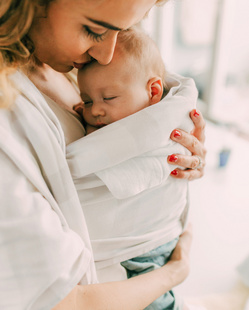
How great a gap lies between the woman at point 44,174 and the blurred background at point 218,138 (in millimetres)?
481

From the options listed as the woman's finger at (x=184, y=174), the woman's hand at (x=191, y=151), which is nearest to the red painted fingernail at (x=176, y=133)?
the woman's hand at (x=191, y=151)

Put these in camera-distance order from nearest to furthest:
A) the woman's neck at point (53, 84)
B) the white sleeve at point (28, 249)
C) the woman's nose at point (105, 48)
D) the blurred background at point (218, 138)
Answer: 1. the white sleeve at point (28, 249)
2. the woman's nose at point (105, 48)
3. the woman's neck at point (53, 84)
4. the blurred background at point (218, 138)

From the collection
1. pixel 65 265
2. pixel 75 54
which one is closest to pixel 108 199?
pixel 65 265

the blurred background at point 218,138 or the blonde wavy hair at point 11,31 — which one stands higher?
the blonde wavy hair at point 11,31

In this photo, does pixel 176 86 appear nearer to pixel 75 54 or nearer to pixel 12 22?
pixel 75 54

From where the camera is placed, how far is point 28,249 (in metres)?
0.61

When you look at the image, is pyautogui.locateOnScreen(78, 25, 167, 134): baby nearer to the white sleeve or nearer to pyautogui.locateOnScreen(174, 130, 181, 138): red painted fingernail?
pyautogui.locateOnScreen(174, 130, 181, 138): red painted fingernail

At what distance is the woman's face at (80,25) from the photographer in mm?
643

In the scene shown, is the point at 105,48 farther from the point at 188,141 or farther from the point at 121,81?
the point at 188,141

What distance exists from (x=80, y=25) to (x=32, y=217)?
1.29ft

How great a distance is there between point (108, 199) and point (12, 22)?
439 millimetres

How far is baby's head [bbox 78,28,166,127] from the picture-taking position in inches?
36.8

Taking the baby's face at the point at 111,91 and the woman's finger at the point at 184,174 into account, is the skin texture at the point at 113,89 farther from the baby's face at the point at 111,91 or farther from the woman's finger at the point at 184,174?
the woman's finger at the point at 184,174

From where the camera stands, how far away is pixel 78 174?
756 mm
